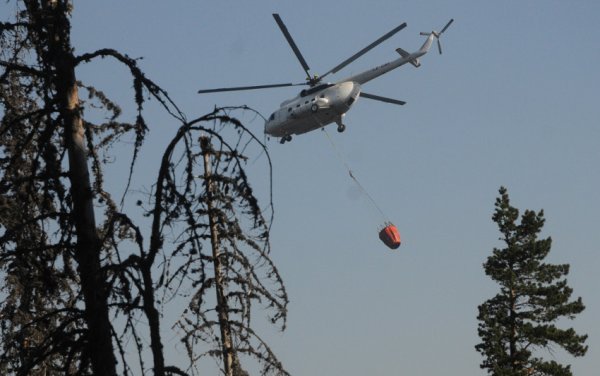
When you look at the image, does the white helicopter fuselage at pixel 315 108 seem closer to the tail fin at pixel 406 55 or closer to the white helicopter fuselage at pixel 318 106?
the white helicopter fuselage at pixel 318 106

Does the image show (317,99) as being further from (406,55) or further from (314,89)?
(406,55)

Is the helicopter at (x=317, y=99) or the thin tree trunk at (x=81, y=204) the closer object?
the thin tree trunk at (x=81, y=204)

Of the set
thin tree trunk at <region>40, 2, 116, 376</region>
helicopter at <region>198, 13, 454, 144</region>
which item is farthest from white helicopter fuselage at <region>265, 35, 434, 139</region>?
thin tree trunk at <region>40, 2, 116, 376</region>

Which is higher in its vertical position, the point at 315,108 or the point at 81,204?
the point at 315,108

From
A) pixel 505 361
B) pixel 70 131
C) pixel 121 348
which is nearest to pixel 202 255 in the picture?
pixel 121 348

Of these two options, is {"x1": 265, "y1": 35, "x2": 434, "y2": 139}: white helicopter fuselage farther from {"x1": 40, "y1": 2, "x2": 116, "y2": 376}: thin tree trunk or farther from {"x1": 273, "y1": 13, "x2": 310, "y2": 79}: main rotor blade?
{"x1": 40, "y1": 2, "x2": 116, "y2": 376}: thin tree trunk

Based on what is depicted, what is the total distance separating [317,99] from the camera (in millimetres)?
54250

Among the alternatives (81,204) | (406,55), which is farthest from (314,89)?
(81,204)

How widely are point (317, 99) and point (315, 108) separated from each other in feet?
1.97

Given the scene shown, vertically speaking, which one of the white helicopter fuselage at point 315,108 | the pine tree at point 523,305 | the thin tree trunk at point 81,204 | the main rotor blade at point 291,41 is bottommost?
the thin tree trunk at point 81,204

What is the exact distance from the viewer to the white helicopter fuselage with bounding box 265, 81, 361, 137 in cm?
5412

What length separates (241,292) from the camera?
63.1 feet

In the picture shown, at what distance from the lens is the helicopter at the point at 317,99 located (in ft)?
178

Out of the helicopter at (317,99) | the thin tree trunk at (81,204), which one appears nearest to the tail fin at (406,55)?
the helicopter at (317,99)
